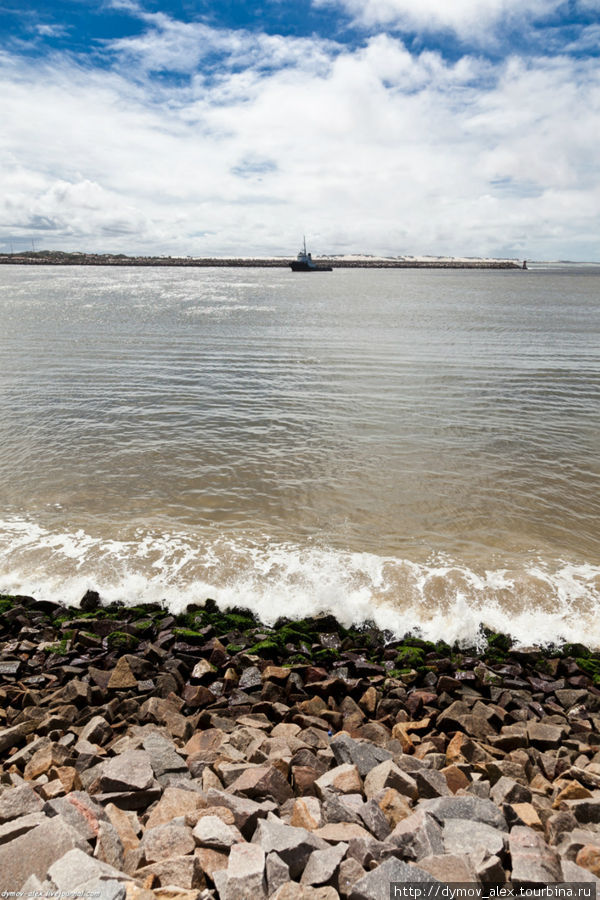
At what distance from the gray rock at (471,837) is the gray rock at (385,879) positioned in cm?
49

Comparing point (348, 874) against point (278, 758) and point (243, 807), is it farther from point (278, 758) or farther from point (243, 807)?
point (278, 758)

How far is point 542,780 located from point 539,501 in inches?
308

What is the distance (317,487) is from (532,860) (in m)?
9.19

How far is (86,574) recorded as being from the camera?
9.39 m

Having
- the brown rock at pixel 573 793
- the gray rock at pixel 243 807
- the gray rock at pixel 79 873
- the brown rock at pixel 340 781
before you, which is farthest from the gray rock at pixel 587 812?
the gray rock at pixel 79 873

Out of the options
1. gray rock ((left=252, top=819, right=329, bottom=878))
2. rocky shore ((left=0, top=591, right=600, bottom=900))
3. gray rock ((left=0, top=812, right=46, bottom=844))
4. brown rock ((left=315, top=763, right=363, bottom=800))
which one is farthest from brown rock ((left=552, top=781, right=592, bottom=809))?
gray rock ((left=0, top=812, right=46, bottom=844))

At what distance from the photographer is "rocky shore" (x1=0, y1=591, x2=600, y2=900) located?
3.64 m

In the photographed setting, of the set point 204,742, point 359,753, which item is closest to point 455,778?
point 359,753

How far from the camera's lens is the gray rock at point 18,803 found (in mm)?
4172

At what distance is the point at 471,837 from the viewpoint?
3.95 meters

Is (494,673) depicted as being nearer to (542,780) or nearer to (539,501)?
(542,780)

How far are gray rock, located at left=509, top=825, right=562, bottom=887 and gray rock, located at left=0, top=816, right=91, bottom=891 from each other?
3.12 metres

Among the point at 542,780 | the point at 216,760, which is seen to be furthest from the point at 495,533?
the point at 216,760

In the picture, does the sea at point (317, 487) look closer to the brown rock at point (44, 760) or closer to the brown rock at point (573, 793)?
the brown rock at point (573, 793)
